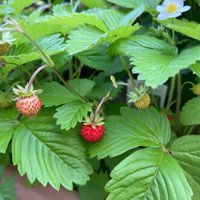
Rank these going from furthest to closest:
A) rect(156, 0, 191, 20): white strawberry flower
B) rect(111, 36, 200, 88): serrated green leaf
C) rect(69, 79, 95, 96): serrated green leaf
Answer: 1. rect(69, 79, 95, 96): serrated green leaf
2. rect(156, 0, 191, 20): white strawberry flower
3. rect(111, 36, 200, 88): serrated green leaf

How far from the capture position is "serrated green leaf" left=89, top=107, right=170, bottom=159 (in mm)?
786

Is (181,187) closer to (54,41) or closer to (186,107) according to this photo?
(186,107)

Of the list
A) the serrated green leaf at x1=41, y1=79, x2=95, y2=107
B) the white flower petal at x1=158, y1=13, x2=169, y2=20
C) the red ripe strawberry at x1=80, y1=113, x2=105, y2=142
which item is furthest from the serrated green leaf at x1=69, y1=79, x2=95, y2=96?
the white flower petal at x1=158, y1=13, x2=169, y2=20

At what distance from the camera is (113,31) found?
2.44 ft

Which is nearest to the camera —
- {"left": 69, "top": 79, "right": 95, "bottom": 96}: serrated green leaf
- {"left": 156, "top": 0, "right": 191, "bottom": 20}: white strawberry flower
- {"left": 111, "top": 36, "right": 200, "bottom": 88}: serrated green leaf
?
{"left": 111, "top": 36, "right": 200, "bottom": 88}: serrated green leaf

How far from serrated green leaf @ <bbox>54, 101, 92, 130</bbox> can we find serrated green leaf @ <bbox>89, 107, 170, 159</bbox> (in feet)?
0.20

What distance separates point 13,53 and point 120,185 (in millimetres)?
338

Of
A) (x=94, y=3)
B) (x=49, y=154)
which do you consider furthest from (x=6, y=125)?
(x=94, y=3)

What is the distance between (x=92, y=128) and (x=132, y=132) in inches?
3.1

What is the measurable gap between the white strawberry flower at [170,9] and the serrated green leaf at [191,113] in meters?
0.18

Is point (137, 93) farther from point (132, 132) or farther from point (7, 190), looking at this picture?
point (7, 190)

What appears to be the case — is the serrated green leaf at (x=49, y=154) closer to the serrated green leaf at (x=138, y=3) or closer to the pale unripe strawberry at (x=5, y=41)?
the pale unripe strawberry at (x=5, y=41)

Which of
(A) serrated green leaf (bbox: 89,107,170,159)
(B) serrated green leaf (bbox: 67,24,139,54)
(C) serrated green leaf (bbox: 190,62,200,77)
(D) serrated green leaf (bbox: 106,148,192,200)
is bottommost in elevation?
(D) serrated green leaf (bbox: 106,148,192,200)

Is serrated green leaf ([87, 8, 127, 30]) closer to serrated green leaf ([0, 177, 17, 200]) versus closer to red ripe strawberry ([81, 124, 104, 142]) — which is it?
red ripe strawberry ([81, 124, 104, 142])
